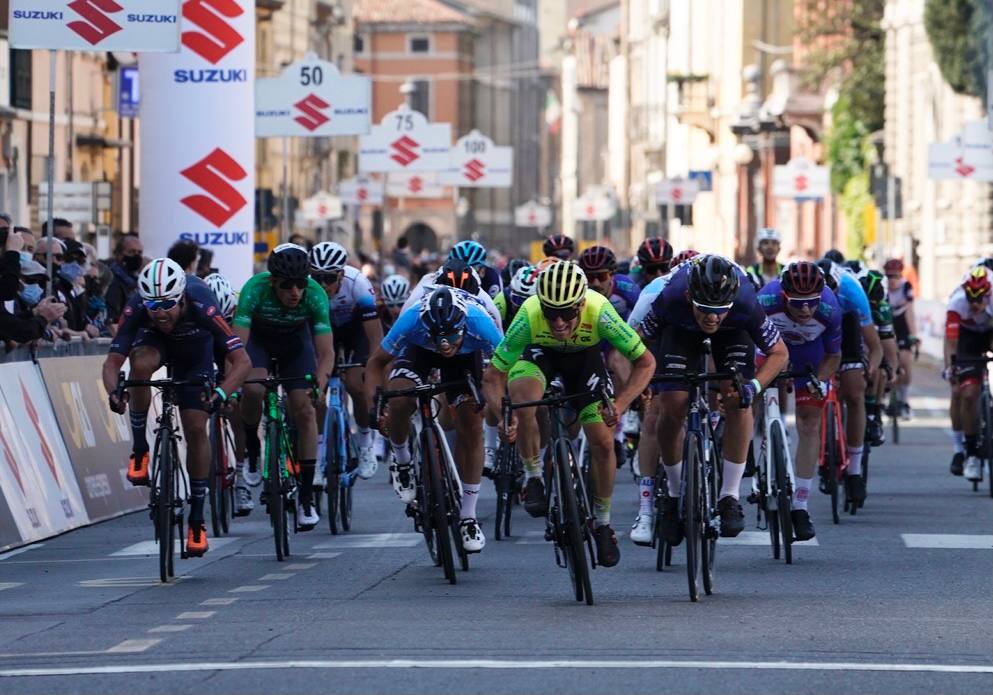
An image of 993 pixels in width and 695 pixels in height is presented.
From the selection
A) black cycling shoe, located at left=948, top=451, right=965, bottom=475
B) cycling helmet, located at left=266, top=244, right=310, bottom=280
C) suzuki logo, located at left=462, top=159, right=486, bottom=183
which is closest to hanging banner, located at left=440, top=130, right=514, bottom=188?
suzuki logo, located at left=462, top=159, right=486, bottom=183

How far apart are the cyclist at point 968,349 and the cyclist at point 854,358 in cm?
214

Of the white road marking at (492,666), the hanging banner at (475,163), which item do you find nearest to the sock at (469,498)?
the white road marking at (492,666)

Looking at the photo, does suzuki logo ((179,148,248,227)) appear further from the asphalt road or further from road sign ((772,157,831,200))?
road sign ((772,157,831,200))

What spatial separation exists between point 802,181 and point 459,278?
120ft

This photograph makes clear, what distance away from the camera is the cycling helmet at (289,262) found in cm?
1544

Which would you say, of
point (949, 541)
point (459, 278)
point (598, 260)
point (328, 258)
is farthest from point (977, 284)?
Result: point (459, 278)

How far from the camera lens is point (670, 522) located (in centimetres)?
1377

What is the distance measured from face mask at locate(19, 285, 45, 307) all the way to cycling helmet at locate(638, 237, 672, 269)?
467cm

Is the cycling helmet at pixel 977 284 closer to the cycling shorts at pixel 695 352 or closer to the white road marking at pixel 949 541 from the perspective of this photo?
the white road marking at pixel 949 541

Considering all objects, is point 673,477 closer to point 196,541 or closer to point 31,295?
point 196,541

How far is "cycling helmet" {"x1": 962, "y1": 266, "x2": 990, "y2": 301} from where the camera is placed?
20453 millimetres

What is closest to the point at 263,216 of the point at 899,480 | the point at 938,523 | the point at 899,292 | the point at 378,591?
the point at 899,292

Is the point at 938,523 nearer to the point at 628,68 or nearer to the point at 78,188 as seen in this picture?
the point at 78,188

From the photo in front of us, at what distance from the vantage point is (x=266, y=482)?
1545 centimetres
